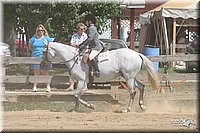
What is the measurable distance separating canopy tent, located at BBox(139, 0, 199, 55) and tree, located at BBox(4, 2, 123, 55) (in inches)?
191

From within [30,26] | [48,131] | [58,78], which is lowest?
[48,131]

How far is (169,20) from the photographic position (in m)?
24.0

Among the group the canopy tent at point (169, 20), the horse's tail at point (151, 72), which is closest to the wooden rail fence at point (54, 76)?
the horse's tail at point (151, 72)

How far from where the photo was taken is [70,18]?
53.2 feet

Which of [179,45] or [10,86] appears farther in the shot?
[179,45]

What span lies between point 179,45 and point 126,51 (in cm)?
1321

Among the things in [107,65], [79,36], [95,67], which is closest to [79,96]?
[95,67]

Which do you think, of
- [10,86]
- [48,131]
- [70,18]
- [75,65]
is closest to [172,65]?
[70,18]

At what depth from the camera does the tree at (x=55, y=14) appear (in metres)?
15.8

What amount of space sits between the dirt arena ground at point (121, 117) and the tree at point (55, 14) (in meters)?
4.74

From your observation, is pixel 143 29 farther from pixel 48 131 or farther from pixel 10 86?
pixel 48 131

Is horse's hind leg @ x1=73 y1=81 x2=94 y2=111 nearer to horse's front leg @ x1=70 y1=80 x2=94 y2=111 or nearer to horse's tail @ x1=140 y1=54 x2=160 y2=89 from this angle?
horse's front leg @ x1=70 y1=80 x2=94 y2=111

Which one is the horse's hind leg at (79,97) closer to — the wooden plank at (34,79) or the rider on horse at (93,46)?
the rider on horse at (93,46)

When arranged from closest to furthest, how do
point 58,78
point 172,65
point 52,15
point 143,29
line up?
point 58,78 → point 52,15 → point 172,65 → point 143,29
